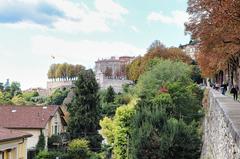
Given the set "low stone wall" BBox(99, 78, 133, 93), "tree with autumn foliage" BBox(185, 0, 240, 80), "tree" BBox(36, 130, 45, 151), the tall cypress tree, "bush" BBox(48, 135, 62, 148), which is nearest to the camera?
"tree with autumn foliage" BBox(185, 0, 240, 80)

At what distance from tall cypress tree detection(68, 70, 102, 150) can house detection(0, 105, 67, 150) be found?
7.13ft

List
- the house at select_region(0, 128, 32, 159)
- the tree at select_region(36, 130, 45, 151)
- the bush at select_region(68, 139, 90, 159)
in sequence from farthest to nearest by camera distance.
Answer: the tree at select_region(36, 130, 45, 151), the bush at select_region(68, 139, 90, 159), the house at select_region(0, 128, 32, 159)

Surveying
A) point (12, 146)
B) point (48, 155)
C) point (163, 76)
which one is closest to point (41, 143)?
point (48, 155)

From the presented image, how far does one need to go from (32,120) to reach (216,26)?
30.3 meters

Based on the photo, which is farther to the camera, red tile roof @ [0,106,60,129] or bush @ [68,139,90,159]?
red tile roof @ [0,106,60,129]

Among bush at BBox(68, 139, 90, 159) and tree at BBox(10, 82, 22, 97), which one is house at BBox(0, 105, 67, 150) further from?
tree at BBox(10, 82, 22, 97)

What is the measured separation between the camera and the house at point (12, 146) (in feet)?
82.7

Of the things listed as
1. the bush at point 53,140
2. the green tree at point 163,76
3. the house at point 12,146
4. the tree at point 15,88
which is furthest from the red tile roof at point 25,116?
the tree at point 15,88

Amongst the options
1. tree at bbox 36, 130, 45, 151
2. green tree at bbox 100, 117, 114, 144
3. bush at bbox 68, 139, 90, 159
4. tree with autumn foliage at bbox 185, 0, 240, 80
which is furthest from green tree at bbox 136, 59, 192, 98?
tree with autumn foliage at bbox 185, 0, 240, 80

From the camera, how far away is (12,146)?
87.6 feet

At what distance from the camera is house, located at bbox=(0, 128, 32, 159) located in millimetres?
25219

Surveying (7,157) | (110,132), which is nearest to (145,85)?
(110,132)

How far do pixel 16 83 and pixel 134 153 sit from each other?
105201 mm

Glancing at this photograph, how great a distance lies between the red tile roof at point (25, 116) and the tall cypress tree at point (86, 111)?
3197 millimetres
